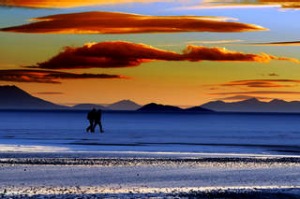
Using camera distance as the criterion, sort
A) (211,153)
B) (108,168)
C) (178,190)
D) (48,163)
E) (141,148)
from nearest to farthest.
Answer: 1. (178,190)
2. (108,168)
3. (48,163)
4. (211,153)
5. (141,148)

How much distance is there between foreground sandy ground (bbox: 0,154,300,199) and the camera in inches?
763

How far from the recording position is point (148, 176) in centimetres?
2412

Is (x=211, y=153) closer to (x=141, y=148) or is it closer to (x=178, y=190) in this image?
(x=141, y=148)

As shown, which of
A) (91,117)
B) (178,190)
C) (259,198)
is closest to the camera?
(259,198)

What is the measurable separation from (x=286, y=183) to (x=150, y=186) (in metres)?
4.41

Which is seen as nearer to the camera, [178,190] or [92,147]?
[178,190]

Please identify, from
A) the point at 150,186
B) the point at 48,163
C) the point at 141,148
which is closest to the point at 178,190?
the point at 150,186

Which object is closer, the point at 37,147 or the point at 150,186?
the point at 150,186

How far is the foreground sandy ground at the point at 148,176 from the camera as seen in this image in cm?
1938

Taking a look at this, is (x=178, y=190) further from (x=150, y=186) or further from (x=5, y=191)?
(x=5, y=191)

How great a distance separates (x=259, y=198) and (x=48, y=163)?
1169 cm

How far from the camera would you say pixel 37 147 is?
126 feet

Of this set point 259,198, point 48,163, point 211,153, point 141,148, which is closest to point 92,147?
point 141,148

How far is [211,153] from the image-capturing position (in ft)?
119
